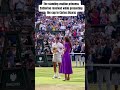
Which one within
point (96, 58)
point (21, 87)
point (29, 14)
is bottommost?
point (21, 87)

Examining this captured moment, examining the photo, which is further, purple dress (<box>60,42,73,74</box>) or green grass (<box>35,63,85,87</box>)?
purple dress (<box>60,42,73,74</box>)

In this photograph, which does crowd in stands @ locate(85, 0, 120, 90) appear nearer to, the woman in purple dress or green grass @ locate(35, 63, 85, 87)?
green grass @ locate(35, 63, 85, 87)

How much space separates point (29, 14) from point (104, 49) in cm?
181

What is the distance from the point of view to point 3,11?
9.13 m

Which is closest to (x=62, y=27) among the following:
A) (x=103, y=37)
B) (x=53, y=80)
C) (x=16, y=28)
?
(x=53, y=80)

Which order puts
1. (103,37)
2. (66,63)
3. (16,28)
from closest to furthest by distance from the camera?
1. (16,28)
2. (103,37)
3. (66,63)

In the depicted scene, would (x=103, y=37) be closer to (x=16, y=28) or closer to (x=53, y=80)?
(x=16, y=28)

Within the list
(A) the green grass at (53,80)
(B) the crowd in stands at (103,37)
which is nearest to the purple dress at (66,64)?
(A) the green grass at (53,80)

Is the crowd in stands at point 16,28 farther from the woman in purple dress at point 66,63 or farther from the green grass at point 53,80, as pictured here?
the woman in purple dress at point 66,63

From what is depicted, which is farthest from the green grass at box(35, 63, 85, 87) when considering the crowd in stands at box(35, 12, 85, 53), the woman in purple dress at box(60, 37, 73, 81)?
the crowd in stands at box(35, 12, 85, 53)

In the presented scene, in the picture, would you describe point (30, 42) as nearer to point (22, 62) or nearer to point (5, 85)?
point (22, 62)

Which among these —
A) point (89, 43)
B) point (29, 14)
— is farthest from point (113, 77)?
point (29, 14)

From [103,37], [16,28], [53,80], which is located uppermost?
[16,28]

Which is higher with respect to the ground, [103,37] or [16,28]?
[16,28]
